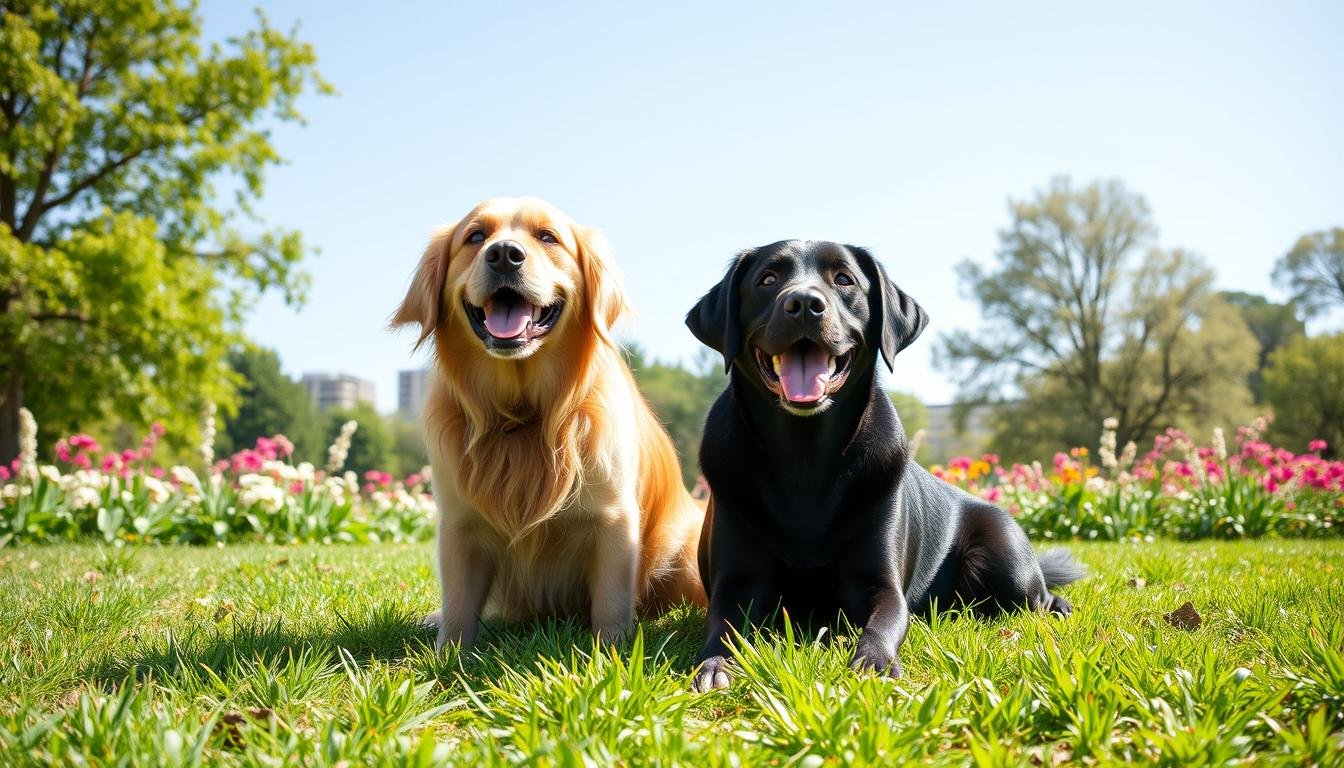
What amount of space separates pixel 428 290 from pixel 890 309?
70.2 inches

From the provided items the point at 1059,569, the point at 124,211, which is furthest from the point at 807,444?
the point at 124,211

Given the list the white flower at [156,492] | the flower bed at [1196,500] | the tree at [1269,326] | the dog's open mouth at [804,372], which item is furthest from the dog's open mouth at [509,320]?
the tree at [1269,326]

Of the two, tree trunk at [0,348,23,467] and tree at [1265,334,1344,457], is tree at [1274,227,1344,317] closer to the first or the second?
tree at [1265,334,1344,457]

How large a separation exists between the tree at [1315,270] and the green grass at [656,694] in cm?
3945

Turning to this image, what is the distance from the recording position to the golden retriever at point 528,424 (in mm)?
3145

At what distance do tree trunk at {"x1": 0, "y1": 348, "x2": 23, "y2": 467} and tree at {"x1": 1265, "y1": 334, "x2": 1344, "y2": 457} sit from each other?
37.7m

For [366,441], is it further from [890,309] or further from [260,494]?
[890,309]

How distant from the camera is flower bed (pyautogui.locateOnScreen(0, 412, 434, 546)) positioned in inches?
288

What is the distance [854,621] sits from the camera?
2.89m

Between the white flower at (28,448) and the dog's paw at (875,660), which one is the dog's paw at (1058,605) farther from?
the white flower at (28,448)

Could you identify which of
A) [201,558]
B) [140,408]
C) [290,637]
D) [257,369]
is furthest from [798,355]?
[257,369]

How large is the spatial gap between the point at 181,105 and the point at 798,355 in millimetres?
19805

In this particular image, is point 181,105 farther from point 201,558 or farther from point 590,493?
point 590,493

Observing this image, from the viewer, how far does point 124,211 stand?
1725 cm
